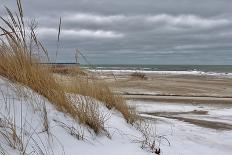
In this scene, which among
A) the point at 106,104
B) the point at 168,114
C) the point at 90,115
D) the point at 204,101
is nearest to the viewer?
the point at 90,115

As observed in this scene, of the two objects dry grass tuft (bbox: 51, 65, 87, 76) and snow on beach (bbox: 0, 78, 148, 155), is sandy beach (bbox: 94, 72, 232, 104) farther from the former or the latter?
snow on beach (bbox: 0, 78, 148, 155)

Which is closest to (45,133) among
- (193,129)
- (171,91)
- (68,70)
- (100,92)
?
(68,70)

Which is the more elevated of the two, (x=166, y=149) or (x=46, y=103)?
(x=46, y=103)

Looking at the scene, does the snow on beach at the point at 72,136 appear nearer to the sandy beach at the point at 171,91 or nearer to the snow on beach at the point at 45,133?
the snow on beach at the point at 45,133

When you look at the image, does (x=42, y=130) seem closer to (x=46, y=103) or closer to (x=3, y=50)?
(x=46, y=103)

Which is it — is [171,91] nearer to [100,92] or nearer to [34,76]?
[100,92]

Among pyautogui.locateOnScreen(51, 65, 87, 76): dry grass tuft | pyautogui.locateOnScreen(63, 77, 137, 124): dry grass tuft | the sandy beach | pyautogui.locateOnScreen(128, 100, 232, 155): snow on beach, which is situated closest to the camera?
pyautogui.locateOnScreen(128, 100, 232, 155): snow on beach

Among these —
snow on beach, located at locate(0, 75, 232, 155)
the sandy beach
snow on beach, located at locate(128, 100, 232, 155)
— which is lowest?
the sandy beach

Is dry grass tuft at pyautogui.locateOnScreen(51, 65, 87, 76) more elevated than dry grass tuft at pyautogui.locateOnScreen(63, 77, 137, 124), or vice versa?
dry grass tuft at pyautogui.locateOnScreen(51, 65, 87, 76)

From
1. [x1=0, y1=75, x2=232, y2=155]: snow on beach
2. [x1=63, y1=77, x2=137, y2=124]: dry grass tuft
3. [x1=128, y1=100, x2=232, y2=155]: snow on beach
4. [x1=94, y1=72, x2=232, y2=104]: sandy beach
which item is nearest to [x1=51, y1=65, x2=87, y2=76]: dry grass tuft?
[x1=63, y1=77, x2=137, y2=124]: dry grass tuft

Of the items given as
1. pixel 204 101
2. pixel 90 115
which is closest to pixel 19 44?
pixel 90 115

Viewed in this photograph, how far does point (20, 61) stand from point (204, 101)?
8.08 m

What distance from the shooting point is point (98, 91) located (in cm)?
588

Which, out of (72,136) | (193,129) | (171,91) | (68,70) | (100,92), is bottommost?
(171,91)
